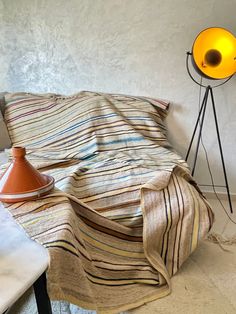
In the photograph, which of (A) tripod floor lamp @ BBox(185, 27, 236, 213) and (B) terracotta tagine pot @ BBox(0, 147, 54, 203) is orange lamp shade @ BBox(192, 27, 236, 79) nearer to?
(A) tripod floor lamp @ BBox(185, 27, 236, 213)

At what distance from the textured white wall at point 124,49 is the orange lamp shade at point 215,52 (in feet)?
0.96

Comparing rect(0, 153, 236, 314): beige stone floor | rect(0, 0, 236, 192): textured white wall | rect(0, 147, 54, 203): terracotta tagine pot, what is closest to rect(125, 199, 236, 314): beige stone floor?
rect(0, 153, 236, 314): beige stone floor

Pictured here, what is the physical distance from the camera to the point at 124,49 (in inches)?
90.5

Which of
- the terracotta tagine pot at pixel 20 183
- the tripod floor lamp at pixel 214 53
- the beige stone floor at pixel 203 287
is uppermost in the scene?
the tripod floor lamp at pixel 214 53

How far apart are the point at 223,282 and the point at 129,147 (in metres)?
1.03

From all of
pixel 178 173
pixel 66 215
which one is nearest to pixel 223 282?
pixel 178 173

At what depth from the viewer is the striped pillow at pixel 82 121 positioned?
2.10m

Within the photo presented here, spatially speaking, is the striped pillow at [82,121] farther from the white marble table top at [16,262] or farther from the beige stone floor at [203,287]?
the white marble table top at [16,262]

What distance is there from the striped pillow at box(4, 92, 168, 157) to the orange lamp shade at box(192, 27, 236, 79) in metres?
0.48

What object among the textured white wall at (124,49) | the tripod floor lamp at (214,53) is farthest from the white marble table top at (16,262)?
the textured white wall at (124,49)

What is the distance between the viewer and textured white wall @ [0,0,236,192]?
7.08 ft

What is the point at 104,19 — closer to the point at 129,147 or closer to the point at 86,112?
the point at 86,112

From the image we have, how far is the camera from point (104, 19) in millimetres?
2289

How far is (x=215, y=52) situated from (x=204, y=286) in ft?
4.63
